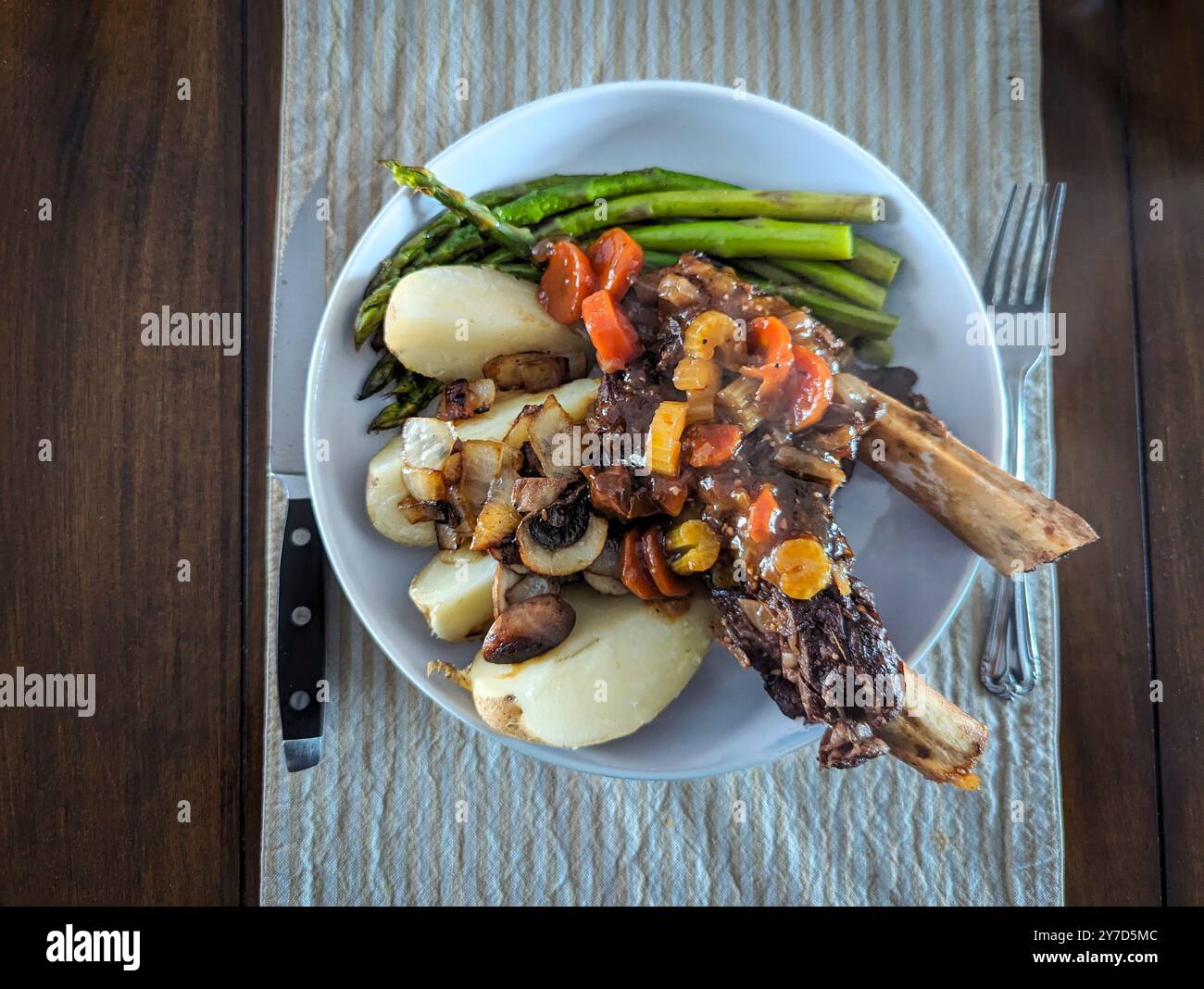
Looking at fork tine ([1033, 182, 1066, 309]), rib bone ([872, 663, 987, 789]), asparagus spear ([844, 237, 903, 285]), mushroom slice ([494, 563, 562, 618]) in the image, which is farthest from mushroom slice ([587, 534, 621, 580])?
fork tine ([1033, 182, 1066, 309])

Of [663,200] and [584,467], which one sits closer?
[584,467]

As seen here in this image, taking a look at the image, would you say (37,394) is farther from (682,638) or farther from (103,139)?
(682,638)

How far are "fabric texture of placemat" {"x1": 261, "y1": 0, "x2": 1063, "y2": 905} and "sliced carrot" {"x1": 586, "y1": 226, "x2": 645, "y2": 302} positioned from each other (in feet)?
2.54

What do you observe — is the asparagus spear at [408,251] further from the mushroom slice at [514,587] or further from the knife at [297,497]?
the mushroom slice at [514,587]

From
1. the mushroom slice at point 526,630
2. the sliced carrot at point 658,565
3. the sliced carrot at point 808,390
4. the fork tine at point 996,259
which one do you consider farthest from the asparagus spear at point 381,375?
the fork tine at point 996,259

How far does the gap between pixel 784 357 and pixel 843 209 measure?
0.72 meters

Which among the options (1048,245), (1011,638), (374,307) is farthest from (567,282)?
(1011,638)

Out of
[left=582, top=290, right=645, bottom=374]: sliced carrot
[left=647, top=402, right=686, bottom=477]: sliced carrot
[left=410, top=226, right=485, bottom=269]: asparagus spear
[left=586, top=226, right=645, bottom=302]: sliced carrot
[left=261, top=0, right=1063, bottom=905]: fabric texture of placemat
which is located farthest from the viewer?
[left=261, top=0, right=1063, bottom=905]: fabric texture of placemat

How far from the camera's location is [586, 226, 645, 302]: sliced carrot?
8.77 ft

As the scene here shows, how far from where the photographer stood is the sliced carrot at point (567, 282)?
2.68 metres

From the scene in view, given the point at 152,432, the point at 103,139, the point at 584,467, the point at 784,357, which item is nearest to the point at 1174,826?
the point at 784,357

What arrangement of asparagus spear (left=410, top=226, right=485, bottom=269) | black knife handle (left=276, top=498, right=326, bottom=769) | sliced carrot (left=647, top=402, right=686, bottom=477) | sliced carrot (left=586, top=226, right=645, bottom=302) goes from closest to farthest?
sliced carrot (left=647, top=402, right=686, bottom=477), sliced carrot (left=586, top=226, right=645, bottom=302), asparagus spear (left=410, top=226, right=485, bottom=269), black knife handle (left=276, top=498, right=326, bottom=769)

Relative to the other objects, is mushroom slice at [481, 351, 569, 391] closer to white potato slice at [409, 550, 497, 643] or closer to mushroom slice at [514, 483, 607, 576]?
mushroom slice at [514, 483, 607, 576]

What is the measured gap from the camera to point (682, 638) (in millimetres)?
2559
